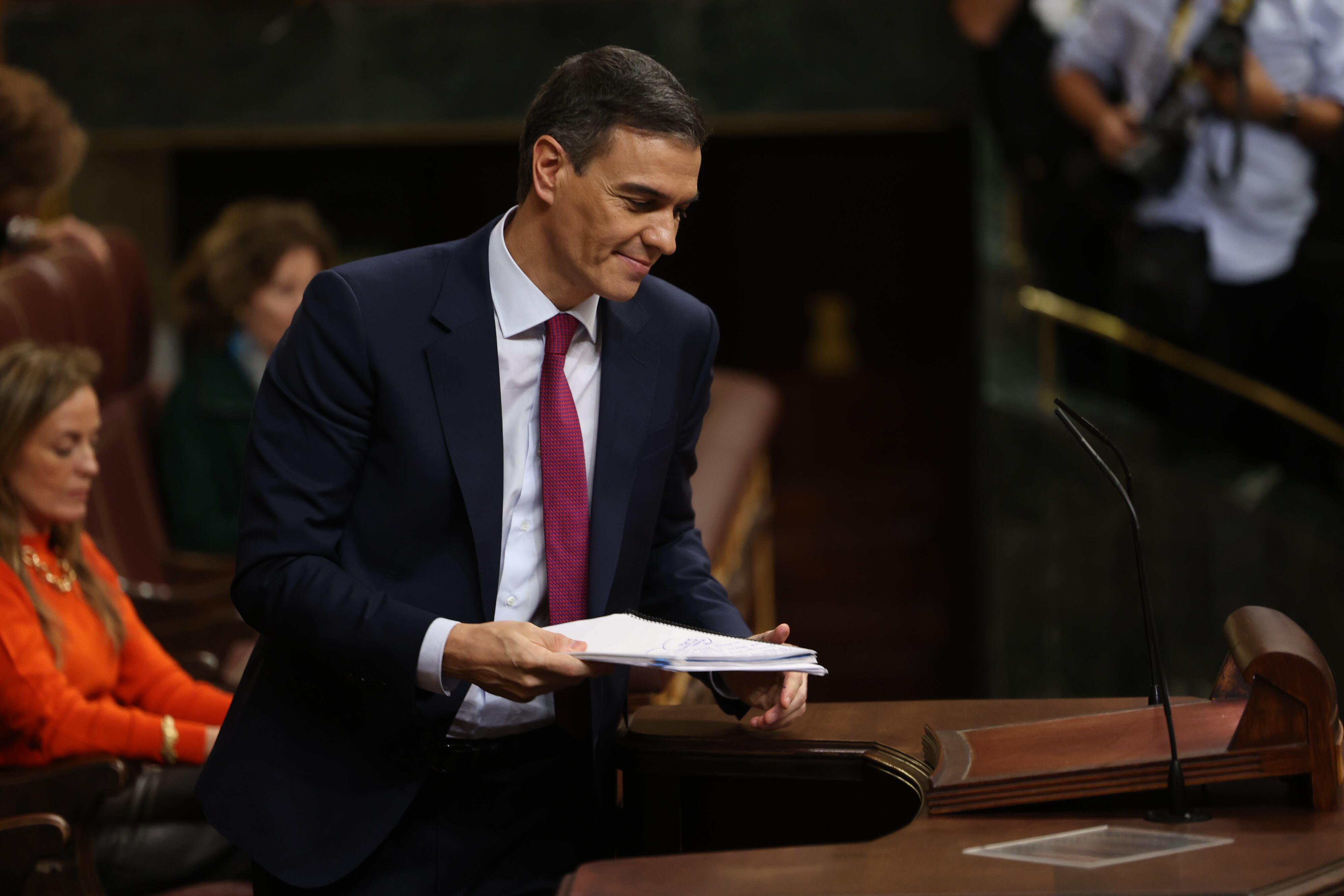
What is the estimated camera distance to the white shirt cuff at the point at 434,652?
1604 millimetres

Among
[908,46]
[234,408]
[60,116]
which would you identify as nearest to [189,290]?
[234,408]

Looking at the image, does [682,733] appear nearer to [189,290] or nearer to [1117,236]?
[189,290]

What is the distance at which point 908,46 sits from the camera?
5574mm

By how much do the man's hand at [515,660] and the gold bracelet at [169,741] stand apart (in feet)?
3.23

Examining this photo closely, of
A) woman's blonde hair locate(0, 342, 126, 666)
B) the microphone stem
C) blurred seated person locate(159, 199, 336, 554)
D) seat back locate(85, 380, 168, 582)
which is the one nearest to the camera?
the microphone stem

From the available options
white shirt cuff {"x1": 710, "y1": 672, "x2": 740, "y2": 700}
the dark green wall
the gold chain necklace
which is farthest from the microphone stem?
the dark green wall

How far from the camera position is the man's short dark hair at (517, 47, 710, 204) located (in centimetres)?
170

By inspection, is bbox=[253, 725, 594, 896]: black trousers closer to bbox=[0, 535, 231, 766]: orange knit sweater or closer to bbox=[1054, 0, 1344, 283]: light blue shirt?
bbox=[0, 535, 231, 766]: orange knit sweater

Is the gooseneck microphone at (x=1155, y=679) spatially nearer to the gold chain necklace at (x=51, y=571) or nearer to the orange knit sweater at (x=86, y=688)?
the orange knit sweater at (x=86, y=688)

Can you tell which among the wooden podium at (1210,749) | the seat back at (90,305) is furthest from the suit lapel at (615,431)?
the seat back at (90,305)

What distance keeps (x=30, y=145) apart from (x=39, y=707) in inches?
59.0

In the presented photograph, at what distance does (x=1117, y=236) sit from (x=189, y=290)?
2.53 m

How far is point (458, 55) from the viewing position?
18.3 feet

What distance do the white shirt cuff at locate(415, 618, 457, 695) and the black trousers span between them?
19 cm
